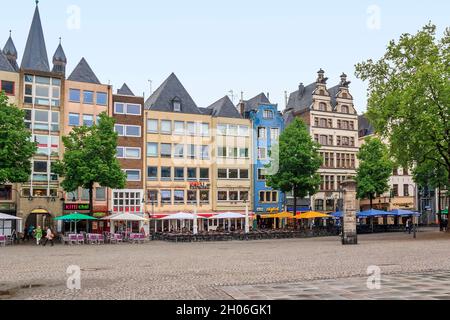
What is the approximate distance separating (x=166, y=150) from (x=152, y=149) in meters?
1.65

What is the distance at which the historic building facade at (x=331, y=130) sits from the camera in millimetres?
69250

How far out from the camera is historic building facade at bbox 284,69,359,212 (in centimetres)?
6925

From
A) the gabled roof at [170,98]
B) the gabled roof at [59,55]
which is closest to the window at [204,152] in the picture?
the gabled roof at [170,98]

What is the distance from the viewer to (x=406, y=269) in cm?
1755

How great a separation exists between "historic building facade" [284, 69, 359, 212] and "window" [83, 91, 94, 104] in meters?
28.0

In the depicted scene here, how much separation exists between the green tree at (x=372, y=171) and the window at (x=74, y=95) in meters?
32.9

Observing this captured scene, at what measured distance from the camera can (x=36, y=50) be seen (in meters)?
65.6

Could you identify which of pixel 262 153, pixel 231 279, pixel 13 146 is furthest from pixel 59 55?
pixel 231 279

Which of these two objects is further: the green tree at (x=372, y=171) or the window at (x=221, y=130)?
the window at (x=221, y=130)

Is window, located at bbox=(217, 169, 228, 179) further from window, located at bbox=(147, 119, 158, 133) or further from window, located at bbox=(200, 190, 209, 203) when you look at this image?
window, located at bbox=(147, 119, 158, 133)

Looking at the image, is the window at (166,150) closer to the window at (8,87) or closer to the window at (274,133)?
the window at (274,133)

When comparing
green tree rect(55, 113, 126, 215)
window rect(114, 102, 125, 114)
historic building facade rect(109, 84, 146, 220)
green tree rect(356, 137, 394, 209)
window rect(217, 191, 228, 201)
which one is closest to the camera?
green tree rect(55, 113, 126, 215)

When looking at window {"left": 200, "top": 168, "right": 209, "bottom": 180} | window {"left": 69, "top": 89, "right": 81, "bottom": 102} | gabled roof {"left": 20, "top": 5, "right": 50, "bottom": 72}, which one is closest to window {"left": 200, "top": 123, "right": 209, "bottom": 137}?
window {"left": 200, "top": 168, "right": 209, "bottom": 180}
